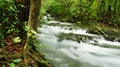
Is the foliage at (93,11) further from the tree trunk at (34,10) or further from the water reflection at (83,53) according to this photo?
the tree trunk at (34,10)

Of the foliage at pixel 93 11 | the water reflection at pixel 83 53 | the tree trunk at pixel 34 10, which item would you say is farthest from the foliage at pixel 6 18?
the foliage at pixel 93 11

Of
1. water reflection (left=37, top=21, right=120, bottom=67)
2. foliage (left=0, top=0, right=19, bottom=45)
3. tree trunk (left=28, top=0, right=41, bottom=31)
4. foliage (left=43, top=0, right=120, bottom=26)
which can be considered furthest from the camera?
foliage (left=43, top=0, right=120, bottom=26)

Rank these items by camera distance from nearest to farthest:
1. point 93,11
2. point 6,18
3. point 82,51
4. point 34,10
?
point 34,10
point 6,18
point 82,51
point 93,11

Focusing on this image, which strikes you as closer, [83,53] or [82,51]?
[83,53]

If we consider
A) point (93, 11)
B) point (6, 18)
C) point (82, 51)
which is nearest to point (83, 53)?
point (82, 51)

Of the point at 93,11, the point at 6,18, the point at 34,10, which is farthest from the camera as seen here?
the point at 93,11

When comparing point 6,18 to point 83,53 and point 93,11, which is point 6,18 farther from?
point 93,11

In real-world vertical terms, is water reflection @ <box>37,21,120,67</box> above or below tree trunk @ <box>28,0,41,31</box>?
below

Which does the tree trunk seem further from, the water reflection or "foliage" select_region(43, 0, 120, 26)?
"foliage" select_region(43, 0, 120, 26)

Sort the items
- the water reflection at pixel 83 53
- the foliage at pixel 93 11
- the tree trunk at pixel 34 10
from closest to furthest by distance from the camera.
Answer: the tree trunk at pixel 34 10
the water reflection at pixel 83 53
the foliage at pixel 93 11

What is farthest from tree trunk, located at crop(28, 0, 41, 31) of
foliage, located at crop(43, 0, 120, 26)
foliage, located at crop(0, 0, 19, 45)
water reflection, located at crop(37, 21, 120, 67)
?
foliage, located at crop(43, 0, 120, 26)

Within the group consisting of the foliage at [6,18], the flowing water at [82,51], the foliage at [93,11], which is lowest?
the flowing water at [82,51]

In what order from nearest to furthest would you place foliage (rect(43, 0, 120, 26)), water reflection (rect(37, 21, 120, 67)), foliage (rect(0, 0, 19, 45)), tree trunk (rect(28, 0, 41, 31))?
tree trunk (rect(28, 0, 41, 31)) → foliage (rect(0, 0, 19, 45)) → water reflection (rect(37, 21, 120, 67)) → foliage (rect(43, 0, 120, 26))

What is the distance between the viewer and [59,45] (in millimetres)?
9820
